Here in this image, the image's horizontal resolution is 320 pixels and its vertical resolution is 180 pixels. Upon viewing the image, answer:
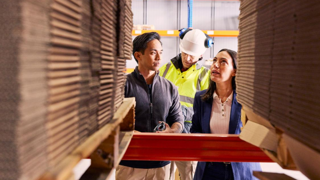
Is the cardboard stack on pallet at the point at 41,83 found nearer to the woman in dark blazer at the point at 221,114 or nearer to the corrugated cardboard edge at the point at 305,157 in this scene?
the corrugated cardboard edge at the point at 305,157

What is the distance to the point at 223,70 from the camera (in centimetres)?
298

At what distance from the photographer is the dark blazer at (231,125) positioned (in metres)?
2.60

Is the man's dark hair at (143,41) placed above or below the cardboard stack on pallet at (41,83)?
above

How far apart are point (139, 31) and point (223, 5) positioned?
2.77 meters

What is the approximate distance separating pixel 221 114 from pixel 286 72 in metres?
1.84

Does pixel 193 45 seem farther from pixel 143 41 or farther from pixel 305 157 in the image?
pixel 305 157

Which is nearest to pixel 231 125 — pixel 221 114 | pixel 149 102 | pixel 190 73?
pixel 221 114

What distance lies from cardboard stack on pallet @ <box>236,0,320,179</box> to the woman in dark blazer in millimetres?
1193

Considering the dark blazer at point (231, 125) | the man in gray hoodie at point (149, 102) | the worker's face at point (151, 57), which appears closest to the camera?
the dark blazer at point (231, 125)

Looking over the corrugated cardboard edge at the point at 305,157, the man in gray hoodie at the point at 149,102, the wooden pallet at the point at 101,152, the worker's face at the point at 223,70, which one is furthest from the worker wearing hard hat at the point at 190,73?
the corrugated cardboard edge at the point at 305,157

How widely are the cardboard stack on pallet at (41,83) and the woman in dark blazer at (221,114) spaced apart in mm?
2042

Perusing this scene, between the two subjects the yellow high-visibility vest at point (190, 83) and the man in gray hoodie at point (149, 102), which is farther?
the yellow high-visibility vest at point (190, 83)

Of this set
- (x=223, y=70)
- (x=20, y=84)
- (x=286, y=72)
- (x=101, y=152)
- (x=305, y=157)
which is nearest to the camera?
(x=20, y=84)

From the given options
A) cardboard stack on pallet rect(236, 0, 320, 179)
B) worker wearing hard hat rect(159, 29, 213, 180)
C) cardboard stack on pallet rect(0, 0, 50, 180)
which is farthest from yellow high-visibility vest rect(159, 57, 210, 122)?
cardboard stack on pallet rect(0, 0, 50, 180)
